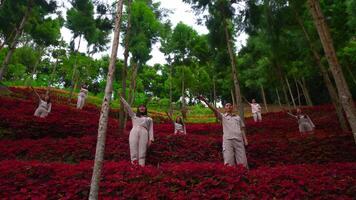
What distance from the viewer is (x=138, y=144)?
7676 mm

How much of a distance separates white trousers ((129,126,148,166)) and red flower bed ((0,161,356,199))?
0.64 m

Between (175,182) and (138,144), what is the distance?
1.77 metres

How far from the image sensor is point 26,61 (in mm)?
41094

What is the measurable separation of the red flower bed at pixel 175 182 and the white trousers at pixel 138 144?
0.64 meters

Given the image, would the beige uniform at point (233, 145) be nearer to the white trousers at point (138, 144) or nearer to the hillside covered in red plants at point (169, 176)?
the hillside covered in red plants at point (169, 176)

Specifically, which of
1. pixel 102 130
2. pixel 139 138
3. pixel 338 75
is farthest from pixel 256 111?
pixel 102 130

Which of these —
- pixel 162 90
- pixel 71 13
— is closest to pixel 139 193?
pixel 71 13

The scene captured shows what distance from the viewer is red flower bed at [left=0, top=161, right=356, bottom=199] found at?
5828mm

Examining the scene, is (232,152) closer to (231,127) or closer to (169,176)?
(231,127)

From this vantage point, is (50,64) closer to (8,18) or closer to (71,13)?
(71,13)

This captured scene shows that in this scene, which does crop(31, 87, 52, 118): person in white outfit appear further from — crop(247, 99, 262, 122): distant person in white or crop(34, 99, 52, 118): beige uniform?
crop(247, 99, 262, 122): distant person in white

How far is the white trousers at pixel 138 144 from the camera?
7609 millimetres

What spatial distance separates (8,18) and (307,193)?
1685 centimetres

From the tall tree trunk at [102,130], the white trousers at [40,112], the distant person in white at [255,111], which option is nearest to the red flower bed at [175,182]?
the tall tree trunk at [102,130]
